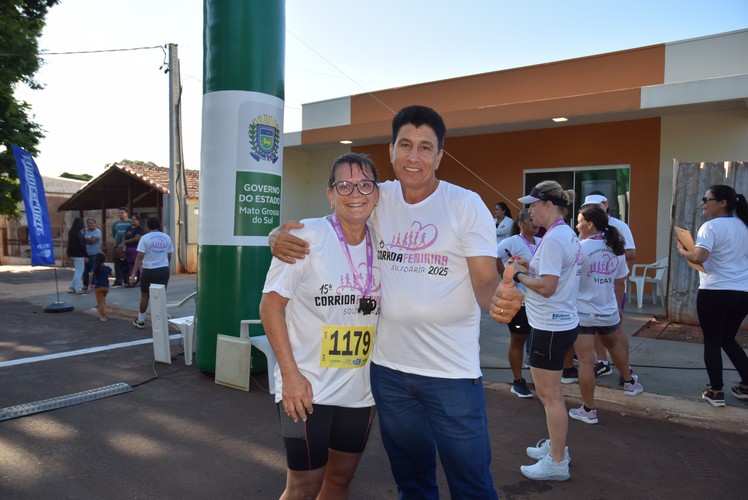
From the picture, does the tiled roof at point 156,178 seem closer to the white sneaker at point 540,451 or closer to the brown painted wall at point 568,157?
the brown painted wall at point 568,157

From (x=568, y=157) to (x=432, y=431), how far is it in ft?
34.6

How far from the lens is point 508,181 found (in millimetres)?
12469

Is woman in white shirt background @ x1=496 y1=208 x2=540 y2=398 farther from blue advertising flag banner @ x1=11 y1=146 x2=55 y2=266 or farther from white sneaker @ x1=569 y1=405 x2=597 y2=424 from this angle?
blue advertising flag banner @ x1=11 y1=146 x2=55 y2=266

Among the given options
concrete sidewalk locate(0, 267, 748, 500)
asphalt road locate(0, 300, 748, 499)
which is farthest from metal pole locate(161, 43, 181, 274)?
asphalt road locate(0, 300, 748, 499)

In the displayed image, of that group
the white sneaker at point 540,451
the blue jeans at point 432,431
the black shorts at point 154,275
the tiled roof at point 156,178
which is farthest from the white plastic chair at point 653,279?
the tiled roof at point 156,178

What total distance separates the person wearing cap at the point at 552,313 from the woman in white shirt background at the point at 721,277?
188 centimetres

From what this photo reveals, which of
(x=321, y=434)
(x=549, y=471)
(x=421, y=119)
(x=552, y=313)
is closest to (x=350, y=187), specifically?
(x=421, y=119)

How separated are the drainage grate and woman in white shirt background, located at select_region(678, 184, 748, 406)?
575 cm

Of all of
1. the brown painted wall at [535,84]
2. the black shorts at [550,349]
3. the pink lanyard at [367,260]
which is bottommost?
the black shorts at [550,349]

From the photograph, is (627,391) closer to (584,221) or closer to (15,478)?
(584,221)

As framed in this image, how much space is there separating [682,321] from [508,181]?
5189 mm

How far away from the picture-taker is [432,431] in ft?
7.63

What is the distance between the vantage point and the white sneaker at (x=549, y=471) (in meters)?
3.52

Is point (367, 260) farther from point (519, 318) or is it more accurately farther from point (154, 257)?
point (154, 257)
